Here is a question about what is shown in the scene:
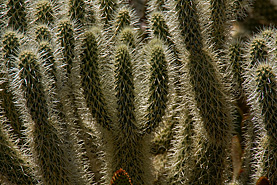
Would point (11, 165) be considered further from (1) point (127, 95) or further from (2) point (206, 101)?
(2) point (206, 101)

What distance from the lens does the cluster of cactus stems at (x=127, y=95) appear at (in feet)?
9.23

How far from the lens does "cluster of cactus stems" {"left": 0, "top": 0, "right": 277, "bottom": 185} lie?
9.23ft

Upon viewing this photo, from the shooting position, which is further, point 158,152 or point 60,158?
point 158,152

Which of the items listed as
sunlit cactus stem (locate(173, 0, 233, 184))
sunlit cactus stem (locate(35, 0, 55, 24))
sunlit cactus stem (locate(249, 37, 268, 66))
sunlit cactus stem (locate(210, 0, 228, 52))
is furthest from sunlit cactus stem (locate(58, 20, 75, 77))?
sunlit cactus stem (locate(249, 37, 268, 66))

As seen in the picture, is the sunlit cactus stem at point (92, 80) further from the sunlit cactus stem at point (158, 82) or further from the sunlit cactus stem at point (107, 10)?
the sunlit cactus stem at point (107, 10)

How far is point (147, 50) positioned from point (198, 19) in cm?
47

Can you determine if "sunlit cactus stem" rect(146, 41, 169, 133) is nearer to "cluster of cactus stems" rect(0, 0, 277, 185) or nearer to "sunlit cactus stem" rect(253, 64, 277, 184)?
"cluster of cactus stems" rect(0, 0, 277, 185)

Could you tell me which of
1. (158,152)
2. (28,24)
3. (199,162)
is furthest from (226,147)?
(28,24)

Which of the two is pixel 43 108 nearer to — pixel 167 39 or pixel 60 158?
pixel 60 158

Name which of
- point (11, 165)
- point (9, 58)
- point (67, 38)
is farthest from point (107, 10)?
point (11, 165)

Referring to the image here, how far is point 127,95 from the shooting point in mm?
2859

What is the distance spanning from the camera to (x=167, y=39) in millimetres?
3498

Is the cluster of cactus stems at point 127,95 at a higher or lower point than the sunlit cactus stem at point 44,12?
lower

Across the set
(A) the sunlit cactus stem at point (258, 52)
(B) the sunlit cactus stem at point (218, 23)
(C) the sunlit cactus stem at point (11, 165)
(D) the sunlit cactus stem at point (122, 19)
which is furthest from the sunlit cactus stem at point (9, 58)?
(A) the sunlit cactus stem at point (258, 52)
